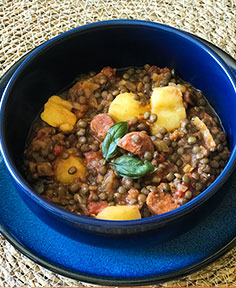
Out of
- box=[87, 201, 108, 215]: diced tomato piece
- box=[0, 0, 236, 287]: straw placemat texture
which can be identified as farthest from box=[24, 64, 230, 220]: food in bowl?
box=[0, 0, 236, 287]: straw placemat texture

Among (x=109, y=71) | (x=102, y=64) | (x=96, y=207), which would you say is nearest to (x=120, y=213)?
(x=96, y=207)

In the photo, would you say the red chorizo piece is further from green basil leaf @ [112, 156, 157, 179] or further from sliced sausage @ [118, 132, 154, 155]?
sliced sausage @ [118, 132, 154, 155]

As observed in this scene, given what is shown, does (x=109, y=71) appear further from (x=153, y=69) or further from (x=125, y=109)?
(x=125, y=109)

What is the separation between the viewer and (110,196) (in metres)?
3.15

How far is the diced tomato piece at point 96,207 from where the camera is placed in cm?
307

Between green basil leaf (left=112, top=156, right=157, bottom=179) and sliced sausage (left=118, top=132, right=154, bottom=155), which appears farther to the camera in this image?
sliced sausage (left=118, top=132, right=154, bottom=155)

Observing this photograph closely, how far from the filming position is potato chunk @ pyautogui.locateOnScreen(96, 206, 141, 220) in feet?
9.79

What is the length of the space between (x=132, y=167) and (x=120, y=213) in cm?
31

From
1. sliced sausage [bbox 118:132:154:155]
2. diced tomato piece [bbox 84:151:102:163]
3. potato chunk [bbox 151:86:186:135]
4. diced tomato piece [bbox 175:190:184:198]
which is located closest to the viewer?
diced tomato piece [bbox 175:190:184:198]

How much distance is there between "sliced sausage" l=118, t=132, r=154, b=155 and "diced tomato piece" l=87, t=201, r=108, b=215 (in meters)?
0.40

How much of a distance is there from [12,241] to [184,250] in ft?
3.44

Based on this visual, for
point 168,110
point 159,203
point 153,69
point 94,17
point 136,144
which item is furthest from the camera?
point 94,17

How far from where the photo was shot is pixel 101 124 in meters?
3.46

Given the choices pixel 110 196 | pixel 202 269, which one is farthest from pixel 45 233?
pixel 202 269
